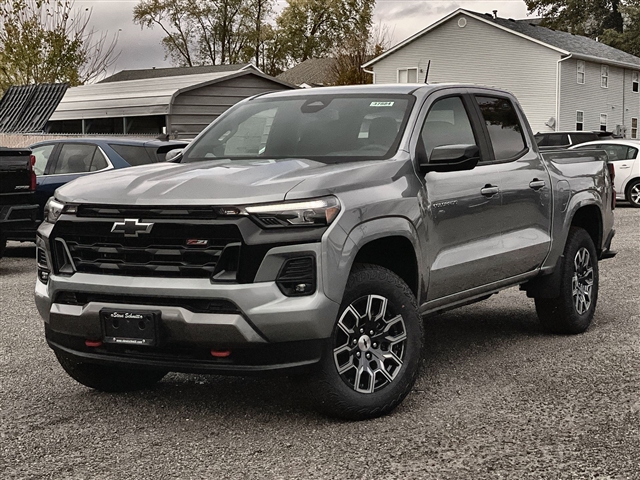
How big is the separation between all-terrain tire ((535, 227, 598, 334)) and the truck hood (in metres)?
2.43

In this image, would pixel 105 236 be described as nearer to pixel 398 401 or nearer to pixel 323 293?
pixel 323 293

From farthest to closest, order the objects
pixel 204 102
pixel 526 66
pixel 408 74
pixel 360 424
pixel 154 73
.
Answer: pixel 154 73, pixel 408 74, pixel 526 66, pixel 204 102, pixel 360 424

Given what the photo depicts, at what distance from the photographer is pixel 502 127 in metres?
7.16

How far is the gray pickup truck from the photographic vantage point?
16.1 ft

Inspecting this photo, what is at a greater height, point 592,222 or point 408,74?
point 408,74

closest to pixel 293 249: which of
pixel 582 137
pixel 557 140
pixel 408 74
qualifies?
pixel 582 137

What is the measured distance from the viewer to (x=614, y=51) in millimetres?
54031

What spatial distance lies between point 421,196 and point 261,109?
155 cm

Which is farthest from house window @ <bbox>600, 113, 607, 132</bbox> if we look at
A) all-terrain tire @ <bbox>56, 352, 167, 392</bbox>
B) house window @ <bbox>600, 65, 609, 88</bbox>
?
all-terrain tire @ <bbox>56, 352, 167, 392</bbox>

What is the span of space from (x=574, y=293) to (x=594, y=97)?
43526 millimetres

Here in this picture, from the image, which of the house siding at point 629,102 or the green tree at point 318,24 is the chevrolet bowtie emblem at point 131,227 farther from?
the green tree at point 318,24

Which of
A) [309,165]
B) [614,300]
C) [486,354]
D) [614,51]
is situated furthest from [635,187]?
[614,51]

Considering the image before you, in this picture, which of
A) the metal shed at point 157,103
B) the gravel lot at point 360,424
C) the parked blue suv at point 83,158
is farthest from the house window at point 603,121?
the gravel lot at point 360,424

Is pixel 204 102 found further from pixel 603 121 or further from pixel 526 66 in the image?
pixel 603 121
